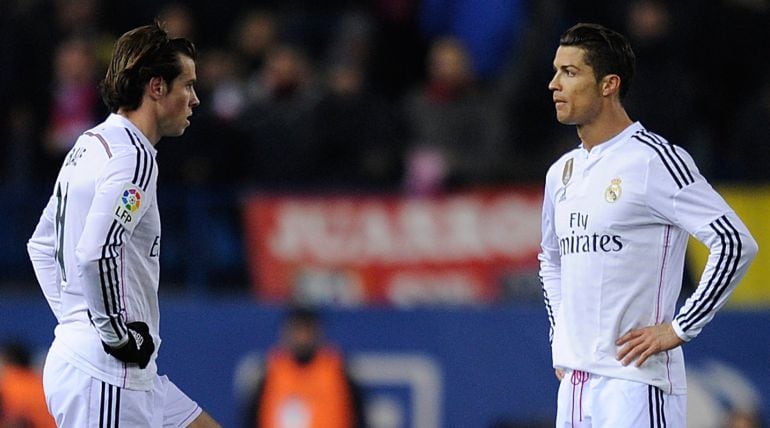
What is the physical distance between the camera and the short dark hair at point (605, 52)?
20.7ft

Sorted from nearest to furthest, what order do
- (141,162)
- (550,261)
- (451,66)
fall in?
(141,162) → (550,261) → (451,66)

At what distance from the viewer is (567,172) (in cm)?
650

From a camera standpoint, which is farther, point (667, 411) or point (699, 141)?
point (699, 141)

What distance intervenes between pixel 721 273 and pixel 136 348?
220cm

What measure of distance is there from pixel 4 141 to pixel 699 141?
17.6 ft

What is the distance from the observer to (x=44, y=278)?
21.2ft

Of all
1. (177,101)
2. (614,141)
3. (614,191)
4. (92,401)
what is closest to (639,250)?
(614,191)

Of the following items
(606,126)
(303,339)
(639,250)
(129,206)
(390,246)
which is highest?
(606,126)

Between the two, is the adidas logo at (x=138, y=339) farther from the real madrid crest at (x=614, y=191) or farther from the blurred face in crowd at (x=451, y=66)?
the blurred face in crowd at (x=451, y=66)

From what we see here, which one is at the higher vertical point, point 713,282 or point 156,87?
point 156,87

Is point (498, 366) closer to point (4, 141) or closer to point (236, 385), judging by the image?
point (236, 385)

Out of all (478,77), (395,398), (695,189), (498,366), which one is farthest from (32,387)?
(695,189)

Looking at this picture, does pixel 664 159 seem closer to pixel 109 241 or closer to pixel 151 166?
pixel 151 166

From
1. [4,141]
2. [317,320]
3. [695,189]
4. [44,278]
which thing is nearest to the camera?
[695,189]
